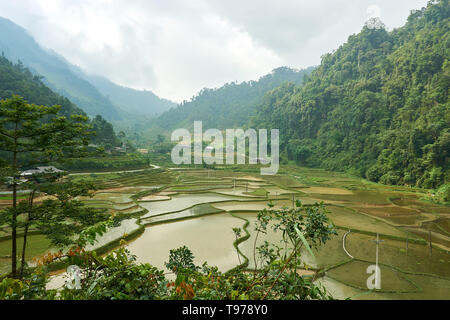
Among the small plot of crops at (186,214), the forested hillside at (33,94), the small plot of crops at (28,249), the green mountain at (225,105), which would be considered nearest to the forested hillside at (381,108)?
the small plot of crops at (186,214)

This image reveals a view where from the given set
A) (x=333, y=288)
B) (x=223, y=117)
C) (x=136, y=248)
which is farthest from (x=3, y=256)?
(x=223, y=117)

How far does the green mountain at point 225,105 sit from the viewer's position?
109 metres

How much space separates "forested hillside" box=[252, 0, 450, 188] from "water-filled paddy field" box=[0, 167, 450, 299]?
685 centimetres

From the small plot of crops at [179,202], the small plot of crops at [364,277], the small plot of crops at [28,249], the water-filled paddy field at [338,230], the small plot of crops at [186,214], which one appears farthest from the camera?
the small plot of crops at [179,202]

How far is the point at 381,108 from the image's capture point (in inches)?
1625

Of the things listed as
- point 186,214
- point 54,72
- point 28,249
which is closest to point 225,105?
point 186,214

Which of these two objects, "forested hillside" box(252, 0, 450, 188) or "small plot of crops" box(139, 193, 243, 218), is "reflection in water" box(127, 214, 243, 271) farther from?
"forested hillside" box(252, 0, 450, 188)

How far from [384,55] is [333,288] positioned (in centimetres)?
6457

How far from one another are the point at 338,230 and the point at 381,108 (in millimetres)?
38091

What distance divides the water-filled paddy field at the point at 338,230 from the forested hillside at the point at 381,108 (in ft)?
22.5

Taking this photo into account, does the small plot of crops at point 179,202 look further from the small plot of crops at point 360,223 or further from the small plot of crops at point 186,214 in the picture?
the small plot of crops at point 360,223

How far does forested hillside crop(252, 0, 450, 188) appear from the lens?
2838cm

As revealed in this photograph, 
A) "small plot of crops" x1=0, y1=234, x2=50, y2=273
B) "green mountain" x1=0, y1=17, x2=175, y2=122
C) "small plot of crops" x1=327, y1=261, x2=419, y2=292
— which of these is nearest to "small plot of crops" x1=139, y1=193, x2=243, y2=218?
"small plot of crops" x1=0, y1=234, x2=50, y2=273
